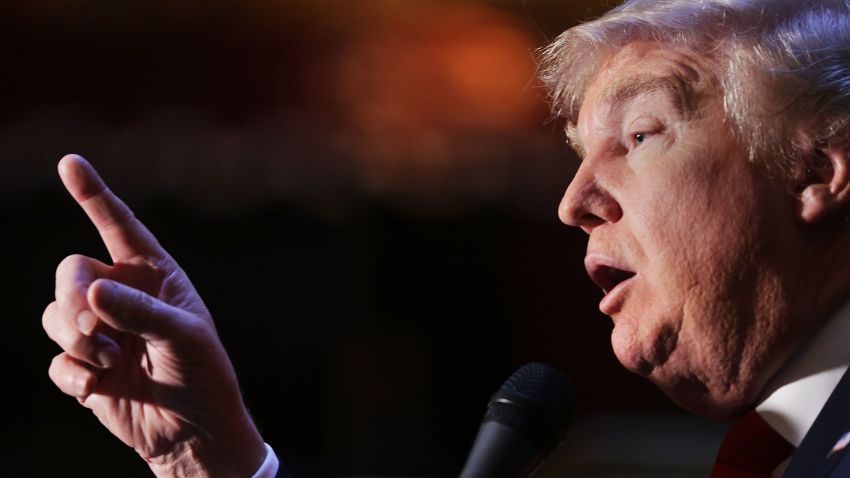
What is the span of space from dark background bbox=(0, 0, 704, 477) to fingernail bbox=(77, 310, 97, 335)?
2.34m

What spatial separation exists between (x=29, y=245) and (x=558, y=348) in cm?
191

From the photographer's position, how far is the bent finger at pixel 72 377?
1235 mm

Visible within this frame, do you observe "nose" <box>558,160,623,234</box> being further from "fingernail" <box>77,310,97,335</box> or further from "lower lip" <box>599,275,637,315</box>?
"fingernail" <box>77,310,97,335</box>

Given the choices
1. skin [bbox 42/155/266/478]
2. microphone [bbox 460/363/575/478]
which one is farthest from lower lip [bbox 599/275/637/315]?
skin [bbox 42/155/266/478]

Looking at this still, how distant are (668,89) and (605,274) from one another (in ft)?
0.81

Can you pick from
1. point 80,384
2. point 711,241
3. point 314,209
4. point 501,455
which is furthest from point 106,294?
point 314,209

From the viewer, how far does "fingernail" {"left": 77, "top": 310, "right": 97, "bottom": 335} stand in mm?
1188

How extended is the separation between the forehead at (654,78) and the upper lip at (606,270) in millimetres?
183

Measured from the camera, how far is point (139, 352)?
1.34 m

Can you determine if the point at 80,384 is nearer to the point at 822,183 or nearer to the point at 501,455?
the point at 501,455

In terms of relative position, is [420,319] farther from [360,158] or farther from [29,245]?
[29,245]

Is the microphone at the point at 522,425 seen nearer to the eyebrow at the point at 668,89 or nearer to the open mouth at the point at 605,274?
the open mouth at the point at 605,274

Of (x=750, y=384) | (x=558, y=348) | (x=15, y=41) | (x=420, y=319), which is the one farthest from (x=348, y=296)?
(x=750, y=384)

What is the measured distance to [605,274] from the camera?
132 centimetres
